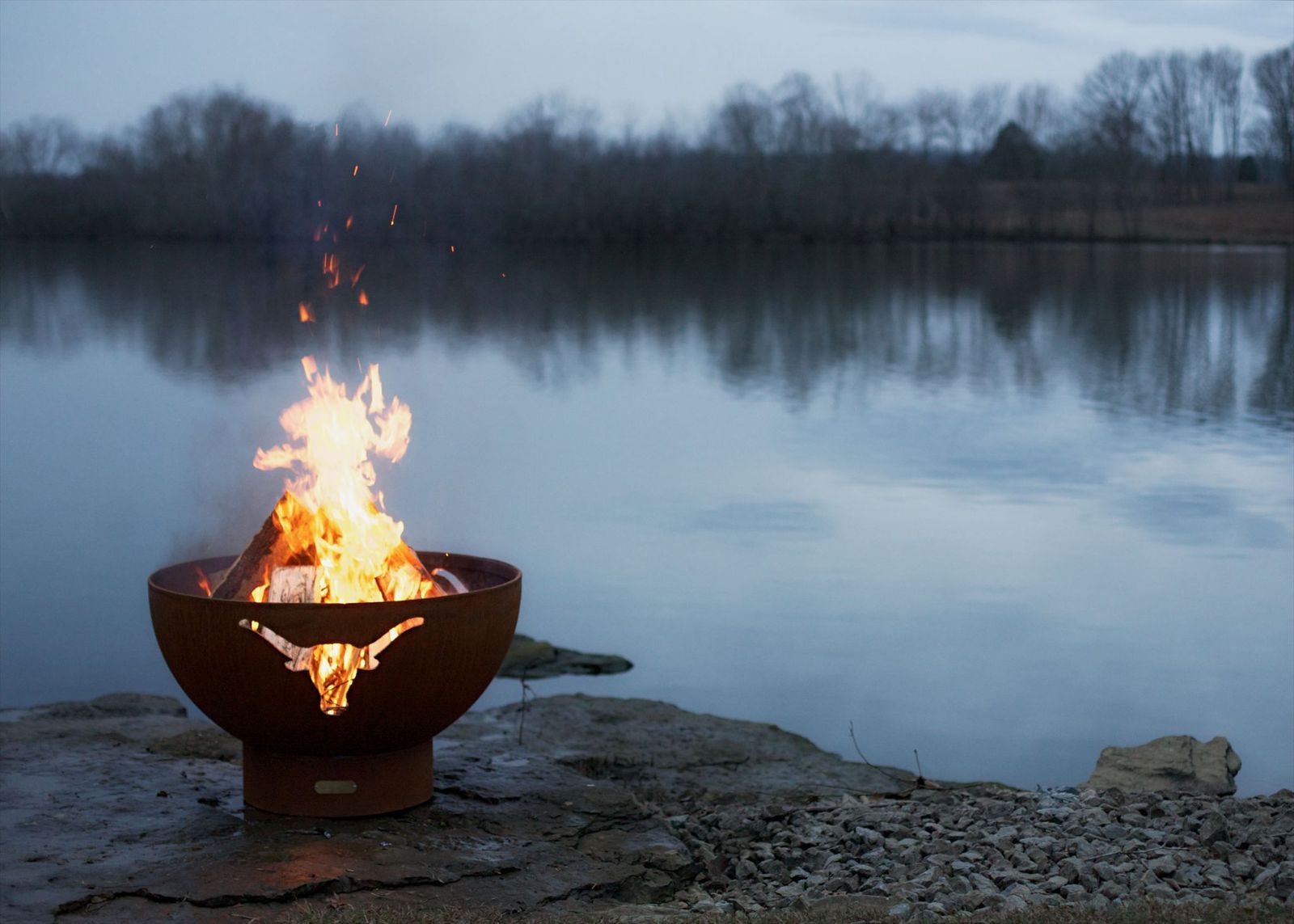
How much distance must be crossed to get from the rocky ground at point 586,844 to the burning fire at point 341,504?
34.7 inches

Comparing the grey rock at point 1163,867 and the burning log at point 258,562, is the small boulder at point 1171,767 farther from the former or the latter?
the burning log at point 258,562

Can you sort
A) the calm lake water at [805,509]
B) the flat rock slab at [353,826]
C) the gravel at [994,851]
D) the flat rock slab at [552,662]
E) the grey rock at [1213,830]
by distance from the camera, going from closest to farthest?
the flat rock slab at [353,826] → the gravel at [994,851] → the grey rock at [1213,830] → the calm lake water at [805,509] → the flat rock slab at [552,662]

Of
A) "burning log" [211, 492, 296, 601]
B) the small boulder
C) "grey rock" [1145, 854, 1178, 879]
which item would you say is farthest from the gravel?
"burning log" [211, 492, 296, 601]

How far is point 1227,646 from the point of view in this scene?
9.28 m

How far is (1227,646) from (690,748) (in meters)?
4.08

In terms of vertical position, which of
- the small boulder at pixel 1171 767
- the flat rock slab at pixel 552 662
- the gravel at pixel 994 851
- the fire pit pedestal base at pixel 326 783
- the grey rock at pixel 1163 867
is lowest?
Result: the flat rock slab at pixel 552 662

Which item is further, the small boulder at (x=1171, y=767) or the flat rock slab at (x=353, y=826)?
the small boulder at (x=1171, y=767)

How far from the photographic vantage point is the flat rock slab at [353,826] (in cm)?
466

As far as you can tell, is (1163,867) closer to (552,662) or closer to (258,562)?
(258,562)

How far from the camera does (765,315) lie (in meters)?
40.5

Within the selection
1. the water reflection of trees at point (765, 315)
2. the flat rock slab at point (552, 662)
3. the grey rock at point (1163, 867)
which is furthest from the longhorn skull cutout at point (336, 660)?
the water reflection of trees at point (765, 315)

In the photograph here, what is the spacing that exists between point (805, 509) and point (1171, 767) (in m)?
7.13

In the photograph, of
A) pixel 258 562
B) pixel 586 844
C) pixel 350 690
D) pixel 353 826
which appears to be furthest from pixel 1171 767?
pixel 258 562

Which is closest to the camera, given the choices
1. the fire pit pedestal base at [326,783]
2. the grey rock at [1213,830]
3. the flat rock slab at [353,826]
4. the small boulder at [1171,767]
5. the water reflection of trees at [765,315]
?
the flat rock slab at [353,826]
